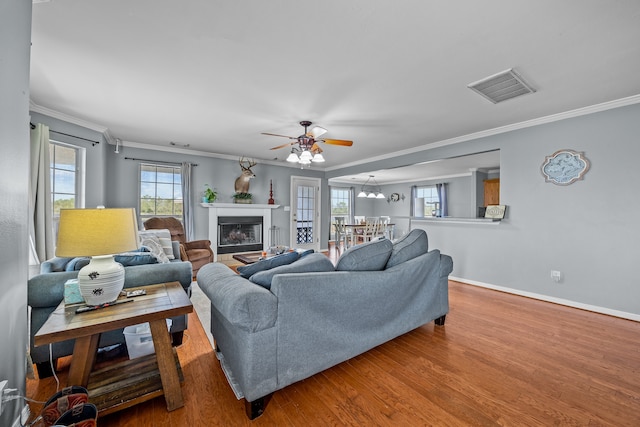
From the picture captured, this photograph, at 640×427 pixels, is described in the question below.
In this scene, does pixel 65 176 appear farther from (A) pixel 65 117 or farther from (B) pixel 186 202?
(B) pixel 186 202

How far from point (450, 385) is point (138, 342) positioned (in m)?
2.32

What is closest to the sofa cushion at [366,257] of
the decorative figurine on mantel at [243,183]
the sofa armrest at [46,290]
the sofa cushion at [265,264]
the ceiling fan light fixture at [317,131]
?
the sofa cushion at [265,264]

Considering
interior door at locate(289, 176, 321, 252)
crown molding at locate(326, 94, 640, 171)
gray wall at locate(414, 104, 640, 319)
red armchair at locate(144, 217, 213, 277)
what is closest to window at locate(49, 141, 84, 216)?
red armchair at locate(144, 217, 213, 277)

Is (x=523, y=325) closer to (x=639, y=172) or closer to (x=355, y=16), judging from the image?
(x=639, y=172)

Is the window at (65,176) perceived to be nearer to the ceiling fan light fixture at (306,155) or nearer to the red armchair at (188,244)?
the red armchair at (188,244)

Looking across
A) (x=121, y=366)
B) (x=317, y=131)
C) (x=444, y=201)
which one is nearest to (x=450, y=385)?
(x=121, y=366)

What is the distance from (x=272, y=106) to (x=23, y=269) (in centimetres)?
253

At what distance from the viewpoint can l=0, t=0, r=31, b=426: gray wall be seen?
3.62 ft

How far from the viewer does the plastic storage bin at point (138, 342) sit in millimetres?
2047

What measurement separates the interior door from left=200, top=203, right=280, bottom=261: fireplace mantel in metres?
0.73

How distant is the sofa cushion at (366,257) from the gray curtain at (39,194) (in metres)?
3.37

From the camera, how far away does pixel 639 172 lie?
2.86 m

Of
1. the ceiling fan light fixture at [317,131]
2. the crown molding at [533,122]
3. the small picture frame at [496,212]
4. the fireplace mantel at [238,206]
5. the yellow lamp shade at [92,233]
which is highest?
the crown molding at [533,122]

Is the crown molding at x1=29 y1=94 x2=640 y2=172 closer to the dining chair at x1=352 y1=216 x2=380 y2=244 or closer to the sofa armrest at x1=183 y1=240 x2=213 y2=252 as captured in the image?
the dining chair at x1=352 y1=216 x2=380 y2=244
